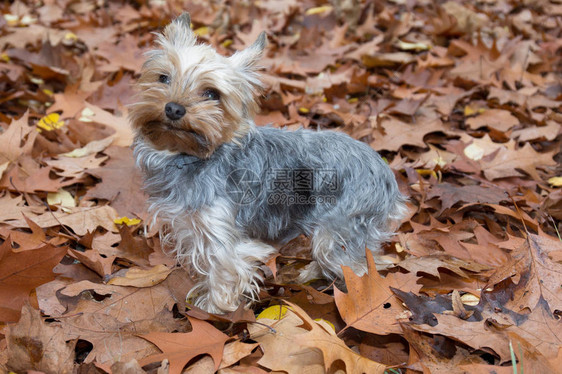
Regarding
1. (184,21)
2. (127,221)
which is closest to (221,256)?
(127,221)

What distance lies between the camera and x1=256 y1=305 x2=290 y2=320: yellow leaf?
3680mm

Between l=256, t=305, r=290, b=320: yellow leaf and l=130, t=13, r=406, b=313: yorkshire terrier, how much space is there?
0.94 feet

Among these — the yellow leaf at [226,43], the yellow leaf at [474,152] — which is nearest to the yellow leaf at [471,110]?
the yellow leaf at [474,152]

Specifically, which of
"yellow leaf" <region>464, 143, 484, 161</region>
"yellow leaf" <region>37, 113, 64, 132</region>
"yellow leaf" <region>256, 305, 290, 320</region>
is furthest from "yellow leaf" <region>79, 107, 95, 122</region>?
"yellow leaf" <region>464, 143, 484, 161</region>

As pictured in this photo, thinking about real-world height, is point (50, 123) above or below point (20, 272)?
below

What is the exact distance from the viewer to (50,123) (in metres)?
5.85

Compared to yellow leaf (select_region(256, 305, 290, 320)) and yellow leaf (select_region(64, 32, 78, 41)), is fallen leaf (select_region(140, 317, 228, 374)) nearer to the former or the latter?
yellow leaf (select_region(256, 305, 290, 320))

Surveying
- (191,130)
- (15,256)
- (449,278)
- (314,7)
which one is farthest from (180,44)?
(314,7)

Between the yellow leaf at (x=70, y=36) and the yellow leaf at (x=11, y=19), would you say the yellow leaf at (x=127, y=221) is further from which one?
the yellow leaf at (x=11, y=19)

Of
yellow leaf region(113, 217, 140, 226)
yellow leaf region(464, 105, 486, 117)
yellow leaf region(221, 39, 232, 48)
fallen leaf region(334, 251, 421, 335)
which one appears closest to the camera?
fallen leaf region(334, 251, 421, 335)

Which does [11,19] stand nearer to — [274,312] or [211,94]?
[211,94]

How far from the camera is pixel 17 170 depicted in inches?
195

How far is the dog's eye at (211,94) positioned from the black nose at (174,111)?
29 cm

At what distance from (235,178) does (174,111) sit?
0.78 meters
